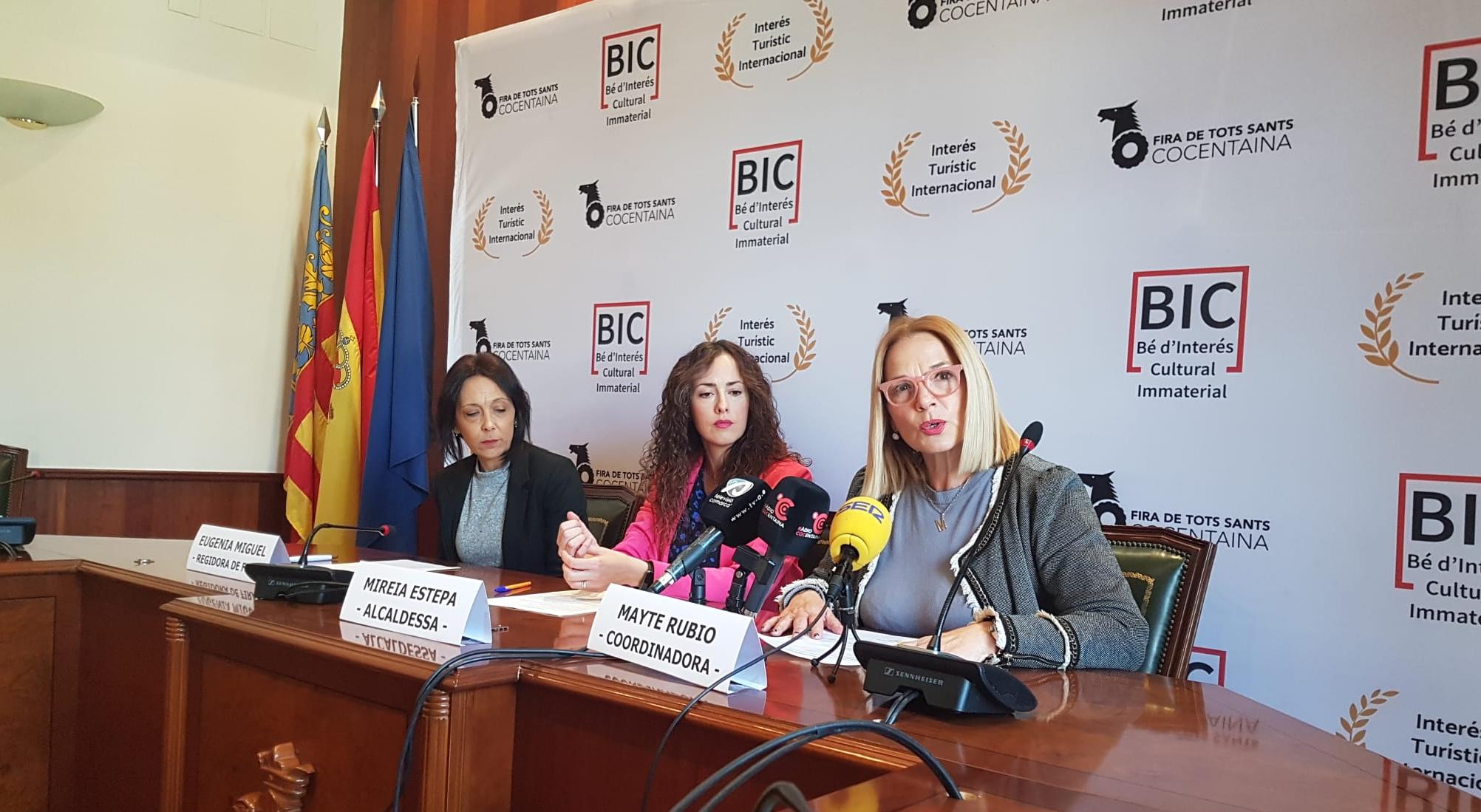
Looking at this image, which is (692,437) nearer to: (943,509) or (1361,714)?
(943,509)

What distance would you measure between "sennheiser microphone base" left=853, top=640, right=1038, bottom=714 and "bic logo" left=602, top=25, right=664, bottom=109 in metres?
2.38

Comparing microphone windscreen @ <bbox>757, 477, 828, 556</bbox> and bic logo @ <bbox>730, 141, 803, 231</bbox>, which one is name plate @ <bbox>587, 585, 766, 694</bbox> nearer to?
microphone windscreen @ <bbox>757, 477, 828, 556</bbox>

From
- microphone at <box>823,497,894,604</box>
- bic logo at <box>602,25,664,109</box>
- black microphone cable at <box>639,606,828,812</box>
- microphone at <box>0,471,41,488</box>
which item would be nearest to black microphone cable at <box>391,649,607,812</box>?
black microphone cable at <box>639,606,828,812</box>

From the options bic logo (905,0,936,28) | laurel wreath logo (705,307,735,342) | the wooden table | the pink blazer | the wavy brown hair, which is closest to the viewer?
the wooden table

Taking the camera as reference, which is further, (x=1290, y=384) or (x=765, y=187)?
(x=765, y=187)

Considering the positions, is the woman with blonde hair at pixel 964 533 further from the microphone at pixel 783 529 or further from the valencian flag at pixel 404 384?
the valencian flag at pixel 404 384

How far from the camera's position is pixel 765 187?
2818mm

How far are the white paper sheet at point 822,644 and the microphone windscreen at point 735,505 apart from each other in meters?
0.22

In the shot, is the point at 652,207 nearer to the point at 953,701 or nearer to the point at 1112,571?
the point at 1112,571

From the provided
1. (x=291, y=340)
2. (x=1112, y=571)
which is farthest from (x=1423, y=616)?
(x=291, y=340)

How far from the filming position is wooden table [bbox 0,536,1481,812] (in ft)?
2.81

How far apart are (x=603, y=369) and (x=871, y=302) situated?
975 mm

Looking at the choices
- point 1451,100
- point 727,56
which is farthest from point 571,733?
point 727,56

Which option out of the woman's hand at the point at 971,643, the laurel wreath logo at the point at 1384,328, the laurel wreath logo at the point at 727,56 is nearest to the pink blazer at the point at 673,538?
the woman's hand at the point at 971,643
